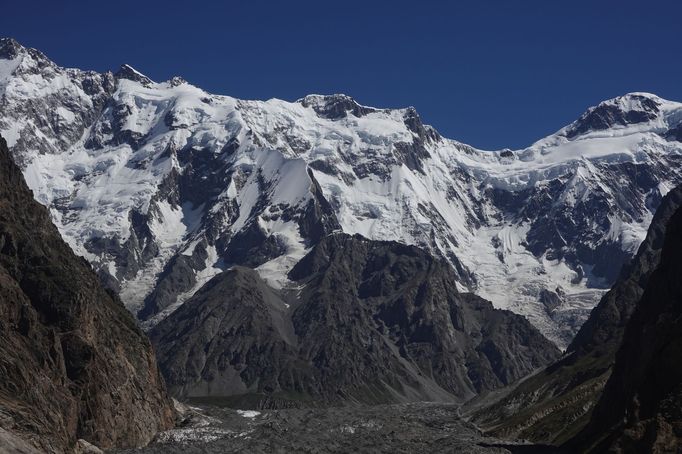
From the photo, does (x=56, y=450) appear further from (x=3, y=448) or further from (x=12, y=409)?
(x=3, y=448)

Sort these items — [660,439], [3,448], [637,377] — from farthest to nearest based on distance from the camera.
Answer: [637,377]
[660,439]
[3,448]

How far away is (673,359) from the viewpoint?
162 meters

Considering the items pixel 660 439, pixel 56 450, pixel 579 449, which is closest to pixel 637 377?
pixel 579 449

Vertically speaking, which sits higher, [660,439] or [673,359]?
[673,359]

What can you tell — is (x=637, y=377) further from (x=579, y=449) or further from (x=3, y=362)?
(x=3, y=362)

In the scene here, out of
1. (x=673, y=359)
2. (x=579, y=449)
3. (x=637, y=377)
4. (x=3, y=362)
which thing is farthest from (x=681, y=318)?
(x=3, y=362)

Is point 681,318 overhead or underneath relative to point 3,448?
overhead

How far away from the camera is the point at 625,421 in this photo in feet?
538

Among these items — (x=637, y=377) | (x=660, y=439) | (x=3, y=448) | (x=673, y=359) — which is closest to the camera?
(x=3, y=448)

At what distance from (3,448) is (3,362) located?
81.1 m

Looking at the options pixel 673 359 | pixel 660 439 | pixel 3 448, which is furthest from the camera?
pixel 673 359

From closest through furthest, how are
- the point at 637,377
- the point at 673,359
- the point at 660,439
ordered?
the point at 660,439 → the point at 673,359 → the point at 637,377

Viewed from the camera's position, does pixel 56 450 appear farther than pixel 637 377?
No

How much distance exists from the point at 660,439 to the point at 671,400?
28.0 ft
